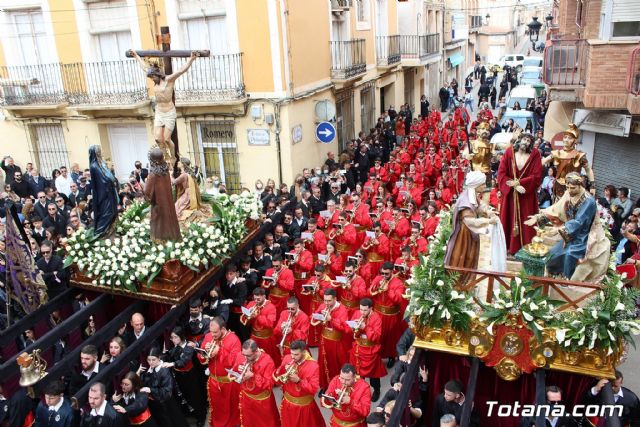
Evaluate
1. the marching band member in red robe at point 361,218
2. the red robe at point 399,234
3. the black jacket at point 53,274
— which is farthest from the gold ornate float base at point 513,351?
the black jacket at point 53,274

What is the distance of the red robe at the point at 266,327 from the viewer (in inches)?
328

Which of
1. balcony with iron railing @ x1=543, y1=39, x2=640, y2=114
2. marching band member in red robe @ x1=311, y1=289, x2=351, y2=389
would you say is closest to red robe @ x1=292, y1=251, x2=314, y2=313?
marching band member in red robe @ x1=311, y1=289, x2=351, y2=389

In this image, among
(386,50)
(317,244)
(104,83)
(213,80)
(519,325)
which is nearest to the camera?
(519,325)

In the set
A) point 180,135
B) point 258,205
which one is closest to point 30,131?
point 180,135

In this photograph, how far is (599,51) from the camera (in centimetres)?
1168

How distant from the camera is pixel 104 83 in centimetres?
1502

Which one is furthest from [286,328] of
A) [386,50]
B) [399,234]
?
[386,50]

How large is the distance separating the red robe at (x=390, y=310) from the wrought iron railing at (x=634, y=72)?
6.57m

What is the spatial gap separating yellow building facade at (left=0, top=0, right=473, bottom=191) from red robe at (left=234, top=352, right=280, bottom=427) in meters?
8.32

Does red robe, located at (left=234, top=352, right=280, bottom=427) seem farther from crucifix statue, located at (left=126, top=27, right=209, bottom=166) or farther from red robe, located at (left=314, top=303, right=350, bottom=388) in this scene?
crucifix statue, located at (left=126, top=27, right=209, bottom=166)

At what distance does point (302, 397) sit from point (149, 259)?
3.16 meters

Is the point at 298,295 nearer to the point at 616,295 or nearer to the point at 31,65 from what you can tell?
the point at 616,295

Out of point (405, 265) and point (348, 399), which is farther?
point (405, 265)

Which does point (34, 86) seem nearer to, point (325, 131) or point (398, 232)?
point (325, 131)
